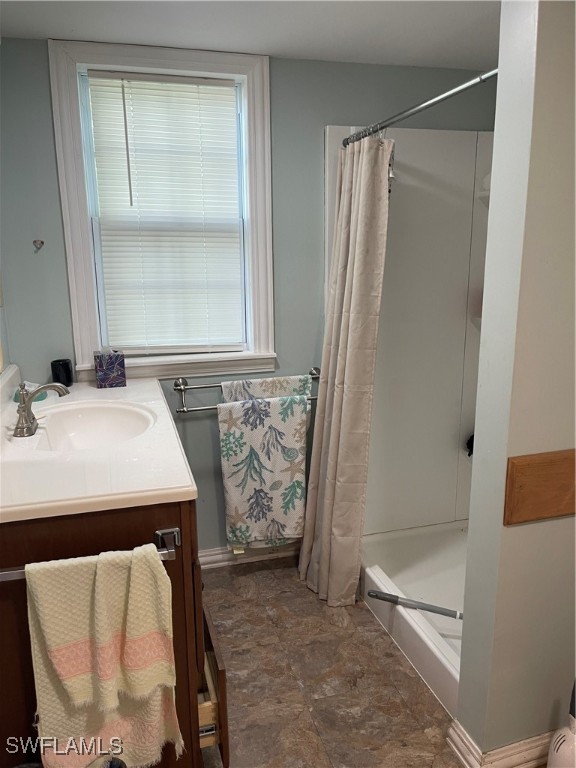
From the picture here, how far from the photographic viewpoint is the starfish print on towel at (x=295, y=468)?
246 centimetres

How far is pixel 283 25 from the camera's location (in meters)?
1.96

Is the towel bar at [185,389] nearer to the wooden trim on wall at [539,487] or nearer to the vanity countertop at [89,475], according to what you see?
the vanity countertop at [89,475]

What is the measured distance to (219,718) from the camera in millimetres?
1461

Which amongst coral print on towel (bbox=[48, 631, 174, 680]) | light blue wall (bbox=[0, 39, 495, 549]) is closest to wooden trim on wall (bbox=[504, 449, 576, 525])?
coral print on towel (bbox=[48, 631, 174, 680])

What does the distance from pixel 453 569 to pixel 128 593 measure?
1.76 metres

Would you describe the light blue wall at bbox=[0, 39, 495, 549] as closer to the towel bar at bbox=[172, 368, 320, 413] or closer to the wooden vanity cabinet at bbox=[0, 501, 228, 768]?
the towel bar at bbox=[172, 368, 320, 413]

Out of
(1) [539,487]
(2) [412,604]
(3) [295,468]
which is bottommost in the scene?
(2) [412,604]

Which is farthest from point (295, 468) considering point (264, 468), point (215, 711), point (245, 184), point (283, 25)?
point (283, 25)

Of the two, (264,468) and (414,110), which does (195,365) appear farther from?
(414,110)

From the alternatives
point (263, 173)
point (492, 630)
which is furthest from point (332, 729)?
point (263, 173)

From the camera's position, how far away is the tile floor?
167 centimetres

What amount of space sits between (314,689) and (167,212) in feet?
6.31

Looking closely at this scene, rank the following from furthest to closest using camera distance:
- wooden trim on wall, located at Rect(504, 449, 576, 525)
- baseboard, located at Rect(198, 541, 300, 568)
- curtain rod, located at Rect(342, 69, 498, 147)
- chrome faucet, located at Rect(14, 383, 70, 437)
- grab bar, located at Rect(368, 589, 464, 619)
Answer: baseboard, located at Rect(198, 541, 300, 568) < grab bar, located at Rect(368, 589, 464, 619) < chrome faucet, located at Rect(14, 383, 70, 437) < curtain rod, located at Rect(342, 69, 498, 147) < wooden trim on wall, located at Rect(504, 449, 576, 525)

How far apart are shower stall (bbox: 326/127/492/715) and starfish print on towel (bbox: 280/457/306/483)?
15.8 inches
